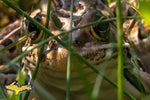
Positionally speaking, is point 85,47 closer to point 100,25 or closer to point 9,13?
point 100,25

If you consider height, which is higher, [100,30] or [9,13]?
[9,13]

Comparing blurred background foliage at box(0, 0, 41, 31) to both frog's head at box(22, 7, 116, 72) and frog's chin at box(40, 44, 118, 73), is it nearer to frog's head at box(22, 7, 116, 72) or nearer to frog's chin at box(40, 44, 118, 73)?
frog's head at box(22, 7, 116, 72)

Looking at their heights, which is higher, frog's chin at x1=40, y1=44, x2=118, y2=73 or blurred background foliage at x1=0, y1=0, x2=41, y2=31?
blurred background foliage at x1=0, y1=0, x2=41, y2=31

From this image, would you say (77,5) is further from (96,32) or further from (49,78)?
(49,78)

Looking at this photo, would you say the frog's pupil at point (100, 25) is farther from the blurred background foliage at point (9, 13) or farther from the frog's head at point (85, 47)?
the blurred background foliage at point (9, 13)

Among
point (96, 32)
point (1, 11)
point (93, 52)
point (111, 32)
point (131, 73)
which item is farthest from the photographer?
point (1, 11)

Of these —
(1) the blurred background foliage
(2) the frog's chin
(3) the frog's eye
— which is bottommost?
(2) the frog's chin

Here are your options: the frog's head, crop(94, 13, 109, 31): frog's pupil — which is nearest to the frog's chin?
the frog's head

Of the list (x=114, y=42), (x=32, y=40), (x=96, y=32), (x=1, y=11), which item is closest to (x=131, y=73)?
(x=114, y=42)

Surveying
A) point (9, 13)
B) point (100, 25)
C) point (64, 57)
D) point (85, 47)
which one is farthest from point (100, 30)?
point (9, 13)

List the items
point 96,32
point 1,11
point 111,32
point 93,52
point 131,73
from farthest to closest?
point 1,11 → point 131,73 → point 111,32 → point 96,32 → point 93,52

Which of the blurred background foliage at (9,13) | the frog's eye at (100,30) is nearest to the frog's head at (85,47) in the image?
the frog's eye at (100,30)
